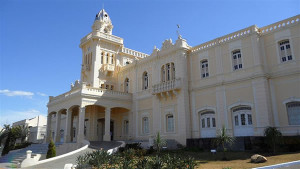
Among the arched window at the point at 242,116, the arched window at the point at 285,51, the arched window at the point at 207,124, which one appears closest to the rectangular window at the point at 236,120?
the arched window at the point at 242,116

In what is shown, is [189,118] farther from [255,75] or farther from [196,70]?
[255,75]

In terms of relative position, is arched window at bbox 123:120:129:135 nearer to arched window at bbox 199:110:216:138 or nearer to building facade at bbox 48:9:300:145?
building facade at bbox 48:9:300:145

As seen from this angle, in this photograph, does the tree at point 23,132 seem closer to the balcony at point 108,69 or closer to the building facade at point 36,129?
the building facade at point 36,129

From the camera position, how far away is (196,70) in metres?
23.9

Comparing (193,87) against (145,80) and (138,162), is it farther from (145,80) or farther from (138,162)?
(138,162)

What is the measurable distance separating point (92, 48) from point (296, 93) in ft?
76.6

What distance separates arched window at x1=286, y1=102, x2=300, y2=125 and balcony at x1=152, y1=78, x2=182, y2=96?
9165mm

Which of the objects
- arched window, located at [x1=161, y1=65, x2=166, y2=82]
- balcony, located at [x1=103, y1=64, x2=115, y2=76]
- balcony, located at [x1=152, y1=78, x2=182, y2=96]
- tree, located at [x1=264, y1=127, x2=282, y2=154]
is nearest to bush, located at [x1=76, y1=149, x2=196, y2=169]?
tree, located at [x1=264, y1=127, x2=282, y2=154]

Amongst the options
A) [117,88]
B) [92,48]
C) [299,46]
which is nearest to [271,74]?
[299,46]

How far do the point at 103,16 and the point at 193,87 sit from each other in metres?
18.1

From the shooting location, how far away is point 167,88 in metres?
24.4

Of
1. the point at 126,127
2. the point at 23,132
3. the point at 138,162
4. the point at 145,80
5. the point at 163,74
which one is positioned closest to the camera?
the point at 138,162

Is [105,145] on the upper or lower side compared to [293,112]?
lower

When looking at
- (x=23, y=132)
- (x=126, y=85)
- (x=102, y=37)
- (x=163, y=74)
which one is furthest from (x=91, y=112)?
(x=23, y=132)
